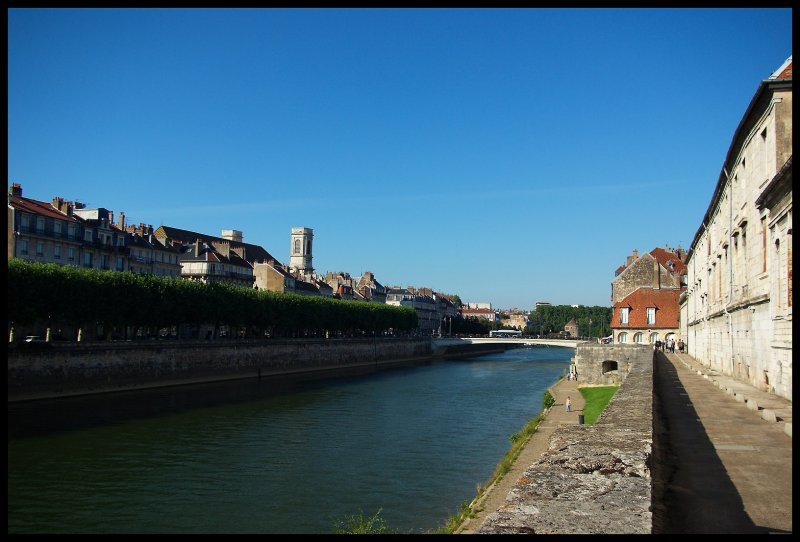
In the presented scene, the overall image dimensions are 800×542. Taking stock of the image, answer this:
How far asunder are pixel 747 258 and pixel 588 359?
69.2 ft

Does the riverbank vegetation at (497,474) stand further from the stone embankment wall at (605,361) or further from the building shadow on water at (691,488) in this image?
the stone embankment wall at (605,361)

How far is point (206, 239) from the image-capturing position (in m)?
104

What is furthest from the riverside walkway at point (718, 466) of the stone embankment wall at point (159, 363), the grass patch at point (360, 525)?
the stone embankment wall at point (159, 363)

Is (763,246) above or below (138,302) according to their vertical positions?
above

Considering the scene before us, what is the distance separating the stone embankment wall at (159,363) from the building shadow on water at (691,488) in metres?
33.4

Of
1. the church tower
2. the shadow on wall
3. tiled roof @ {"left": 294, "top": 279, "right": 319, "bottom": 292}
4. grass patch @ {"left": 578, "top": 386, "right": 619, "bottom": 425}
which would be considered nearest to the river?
grass patch @ {"left": 578, "top": 386, "right": 619, "bottom": 425}

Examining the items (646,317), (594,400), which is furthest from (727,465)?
(646,317)

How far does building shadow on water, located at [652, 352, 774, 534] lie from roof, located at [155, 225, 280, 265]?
84753mm

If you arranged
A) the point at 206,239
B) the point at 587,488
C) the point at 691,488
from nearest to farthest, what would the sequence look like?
the point at 587,488 < the point at 691,488 < the point at 206,239

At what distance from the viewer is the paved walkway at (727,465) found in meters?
9.07

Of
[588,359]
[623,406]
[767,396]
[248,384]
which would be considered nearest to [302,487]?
[623,406]

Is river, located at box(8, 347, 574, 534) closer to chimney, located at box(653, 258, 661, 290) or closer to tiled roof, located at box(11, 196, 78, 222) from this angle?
tiled roof, located at box(11, 196, 78, 222)

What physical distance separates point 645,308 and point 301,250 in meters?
88.5

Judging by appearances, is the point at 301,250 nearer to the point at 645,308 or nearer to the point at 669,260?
the point at 669,260
